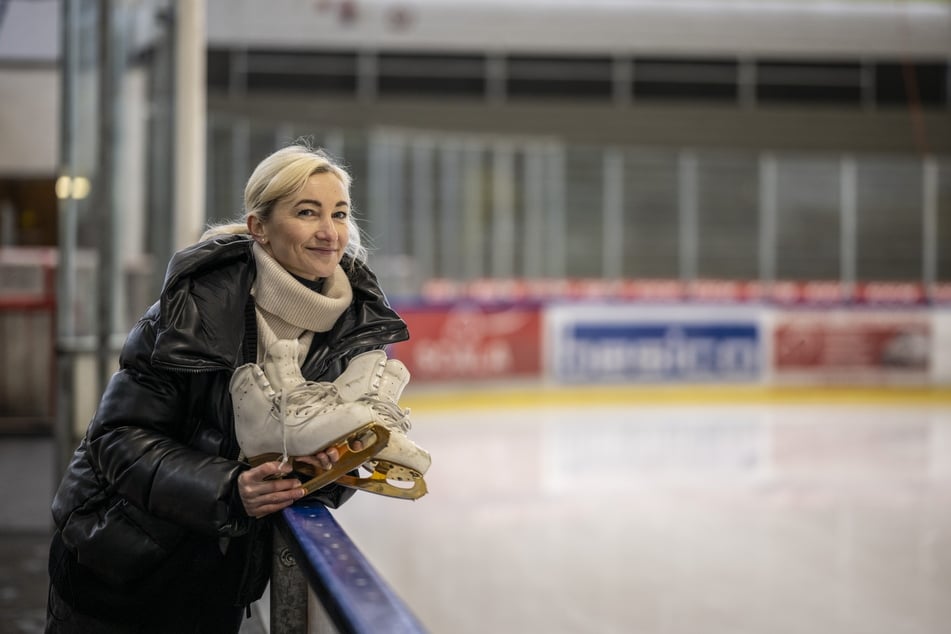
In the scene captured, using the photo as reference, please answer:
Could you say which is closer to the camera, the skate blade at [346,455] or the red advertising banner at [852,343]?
the skate blade at [346,455]

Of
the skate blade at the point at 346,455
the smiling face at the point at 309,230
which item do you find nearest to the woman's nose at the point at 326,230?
the smiling face at the point at 309,230

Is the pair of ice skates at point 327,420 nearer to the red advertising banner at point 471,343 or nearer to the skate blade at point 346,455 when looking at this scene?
the skate blade at point 346,455

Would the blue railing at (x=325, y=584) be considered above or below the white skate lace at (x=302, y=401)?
below

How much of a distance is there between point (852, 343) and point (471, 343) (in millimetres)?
4538

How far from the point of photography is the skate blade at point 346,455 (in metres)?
1.56

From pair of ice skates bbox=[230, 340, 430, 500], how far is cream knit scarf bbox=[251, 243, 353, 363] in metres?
0.06

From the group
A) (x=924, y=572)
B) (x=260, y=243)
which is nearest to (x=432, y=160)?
(x=924, y=572)

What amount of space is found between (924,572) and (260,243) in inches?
153

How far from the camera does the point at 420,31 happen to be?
16391 mm

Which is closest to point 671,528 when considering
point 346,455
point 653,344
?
point 346,455

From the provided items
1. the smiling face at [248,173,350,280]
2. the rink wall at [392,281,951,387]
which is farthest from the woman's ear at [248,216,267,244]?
the rink wall at [392,281,951,387]

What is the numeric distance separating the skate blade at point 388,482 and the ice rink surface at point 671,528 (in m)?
2.29

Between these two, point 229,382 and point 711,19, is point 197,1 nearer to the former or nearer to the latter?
point 229,382

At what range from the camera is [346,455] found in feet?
5.16
